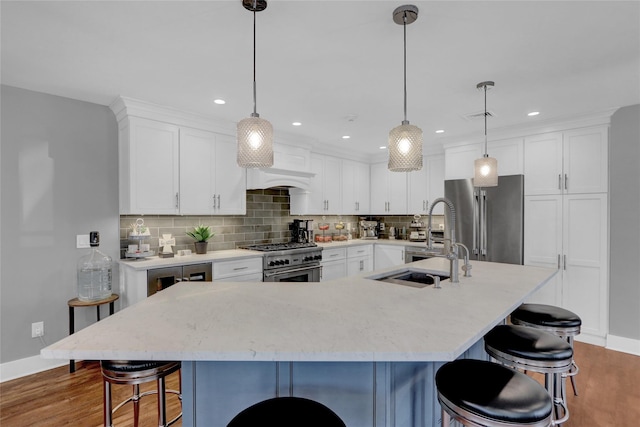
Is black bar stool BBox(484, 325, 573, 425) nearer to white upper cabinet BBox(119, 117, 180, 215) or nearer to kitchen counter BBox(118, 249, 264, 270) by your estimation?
kitchen counter BBox(118, 249, 264, 270)

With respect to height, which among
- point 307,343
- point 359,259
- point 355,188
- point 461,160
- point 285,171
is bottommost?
point 359,259

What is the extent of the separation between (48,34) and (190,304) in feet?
6.00

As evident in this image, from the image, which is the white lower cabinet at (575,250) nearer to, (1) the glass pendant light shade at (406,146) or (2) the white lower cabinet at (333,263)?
(2) the white lower cabinet at (333,263)

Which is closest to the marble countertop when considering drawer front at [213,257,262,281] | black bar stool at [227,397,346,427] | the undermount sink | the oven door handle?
black bar stool at [227,397,346,427]

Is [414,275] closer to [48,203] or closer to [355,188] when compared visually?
[355,188]

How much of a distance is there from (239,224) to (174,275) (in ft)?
4.28

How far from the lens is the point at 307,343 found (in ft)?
3.70

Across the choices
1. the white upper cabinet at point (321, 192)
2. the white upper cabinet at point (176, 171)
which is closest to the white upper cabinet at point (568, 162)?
the white upper cabinet at point (321, 192)

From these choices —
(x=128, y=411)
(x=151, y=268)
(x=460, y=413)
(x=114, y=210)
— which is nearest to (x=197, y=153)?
(x=114, y=210)

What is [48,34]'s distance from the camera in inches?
75.4

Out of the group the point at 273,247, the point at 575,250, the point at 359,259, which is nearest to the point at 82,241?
the point at 273,247

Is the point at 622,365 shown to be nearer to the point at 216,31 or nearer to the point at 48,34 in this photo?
the point at 216,31

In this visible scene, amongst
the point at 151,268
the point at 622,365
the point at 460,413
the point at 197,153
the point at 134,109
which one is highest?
the point at 134,109

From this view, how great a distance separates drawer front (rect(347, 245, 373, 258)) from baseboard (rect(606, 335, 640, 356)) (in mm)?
2997
